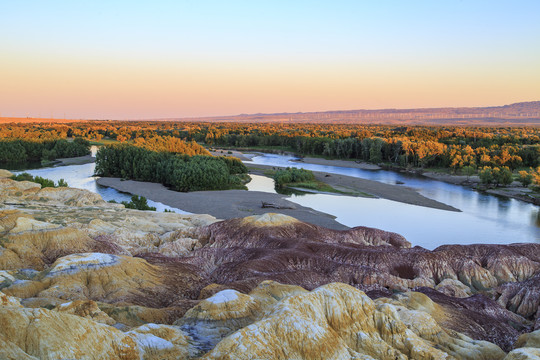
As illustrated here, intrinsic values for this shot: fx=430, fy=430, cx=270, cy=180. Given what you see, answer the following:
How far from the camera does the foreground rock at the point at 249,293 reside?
809 cm

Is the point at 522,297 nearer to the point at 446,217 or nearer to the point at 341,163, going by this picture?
the point at 446,217

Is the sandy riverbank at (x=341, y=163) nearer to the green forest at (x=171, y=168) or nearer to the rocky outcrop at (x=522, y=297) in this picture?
the green forest at (x=171, y=168)

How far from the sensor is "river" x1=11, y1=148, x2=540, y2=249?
4153 cm

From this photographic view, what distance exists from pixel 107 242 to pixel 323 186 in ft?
164

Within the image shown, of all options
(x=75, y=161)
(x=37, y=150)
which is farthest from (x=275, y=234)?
(x=37, y=150)

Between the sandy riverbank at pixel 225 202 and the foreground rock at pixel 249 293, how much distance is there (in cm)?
1573

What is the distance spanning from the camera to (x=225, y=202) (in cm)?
5278

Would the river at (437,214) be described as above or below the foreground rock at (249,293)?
below

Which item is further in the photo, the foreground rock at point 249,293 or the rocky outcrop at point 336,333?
the foreground rock at point 249,293

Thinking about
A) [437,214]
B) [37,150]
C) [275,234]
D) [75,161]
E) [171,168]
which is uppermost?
[275,234]

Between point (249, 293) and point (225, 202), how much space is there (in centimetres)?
4047

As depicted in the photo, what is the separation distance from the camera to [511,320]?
1552 centimetres

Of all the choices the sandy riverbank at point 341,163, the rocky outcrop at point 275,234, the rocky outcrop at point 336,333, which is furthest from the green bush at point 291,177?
the rocky outcrop at point 336,333

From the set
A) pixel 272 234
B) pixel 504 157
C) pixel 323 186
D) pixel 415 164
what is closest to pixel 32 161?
pixel 323 186
